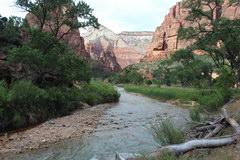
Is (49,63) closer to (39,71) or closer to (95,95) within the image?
(39,71)

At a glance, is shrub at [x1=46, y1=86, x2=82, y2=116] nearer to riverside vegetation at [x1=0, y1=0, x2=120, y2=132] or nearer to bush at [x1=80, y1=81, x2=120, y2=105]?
riverside vegetation at [x1=0, y1=0, x2=120, y2=132]

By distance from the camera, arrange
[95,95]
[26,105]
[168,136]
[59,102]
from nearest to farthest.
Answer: [168,136], [26,105], [59,102], [95,95]

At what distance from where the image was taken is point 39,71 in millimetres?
18578

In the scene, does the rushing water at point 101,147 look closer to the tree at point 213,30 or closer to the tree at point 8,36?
the tree at point 213,30

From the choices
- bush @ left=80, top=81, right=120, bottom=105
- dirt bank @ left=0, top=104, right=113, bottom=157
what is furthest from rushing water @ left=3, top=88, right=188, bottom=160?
→ bush @ left=80, top=81, right=120, bottom=105

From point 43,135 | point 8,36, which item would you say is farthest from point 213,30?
point 8,36

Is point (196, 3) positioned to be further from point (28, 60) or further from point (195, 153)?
point (195, 153)

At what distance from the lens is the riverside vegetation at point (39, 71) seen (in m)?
12.2

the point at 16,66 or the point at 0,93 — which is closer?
the point at 0,93

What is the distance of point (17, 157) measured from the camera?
758 cm

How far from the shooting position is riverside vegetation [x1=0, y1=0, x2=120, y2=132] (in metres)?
12.2

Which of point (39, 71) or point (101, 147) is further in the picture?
point (39, 71)

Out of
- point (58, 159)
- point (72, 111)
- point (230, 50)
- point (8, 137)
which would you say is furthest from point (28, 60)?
point (230, 50)

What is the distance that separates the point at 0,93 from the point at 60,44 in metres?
9.45
